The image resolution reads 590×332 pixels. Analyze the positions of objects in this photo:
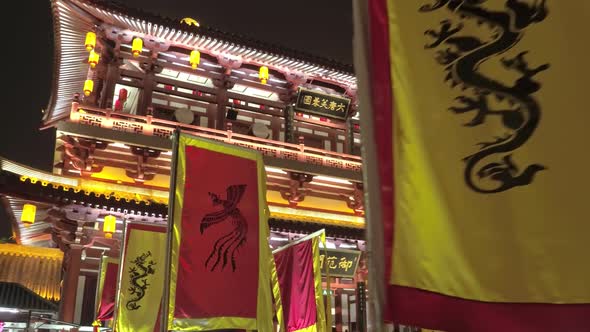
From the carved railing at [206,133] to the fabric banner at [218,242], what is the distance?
29.2ft

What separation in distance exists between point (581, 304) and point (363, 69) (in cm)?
133

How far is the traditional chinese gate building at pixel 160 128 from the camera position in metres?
14.3

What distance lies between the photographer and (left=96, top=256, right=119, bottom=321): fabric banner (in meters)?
11.7

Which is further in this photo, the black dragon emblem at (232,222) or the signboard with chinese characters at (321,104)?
the signboard with chinese characters at (321,104)

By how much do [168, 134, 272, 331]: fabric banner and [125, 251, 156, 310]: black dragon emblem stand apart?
150 inches

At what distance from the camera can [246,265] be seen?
5.84 meters

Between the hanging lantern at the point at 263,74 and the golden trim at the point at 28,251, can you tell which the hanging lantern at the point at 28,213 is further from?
the hanging lantern at the point at 263,74

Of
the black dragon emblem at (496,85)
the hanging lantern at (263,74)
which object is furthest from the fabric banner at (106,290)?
the black dragon emblem at (496,85)

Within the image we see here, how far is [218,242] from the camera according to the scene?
5.68 m

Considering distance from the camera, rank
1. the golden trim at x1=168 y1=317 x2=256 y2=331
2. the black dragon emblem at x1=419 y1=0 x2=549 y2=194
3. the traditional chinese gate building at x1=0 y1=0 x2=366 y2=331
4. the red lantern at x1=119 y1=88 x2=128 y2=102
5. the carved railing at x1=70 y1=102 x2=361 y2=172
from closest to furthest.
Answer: the black dragon emblem at x1=419 y1=0 x2=549 y2=194 → the golden trim at x1=168 y1=317 x2=256 y2=331 → the traditional chinese gate building at x1=0 y1=0 x2=366 y2=331 → the carved railing at x1=70 y1=102 x2=361 y2=172 → the red lantern at x1=119 y1=88 x2=128 y2=102

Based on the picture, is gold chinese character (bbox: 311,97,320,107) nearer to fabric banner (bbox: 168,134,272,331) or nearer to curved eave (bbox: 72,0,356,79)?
curved eave (bbox: 72,0,356,79)

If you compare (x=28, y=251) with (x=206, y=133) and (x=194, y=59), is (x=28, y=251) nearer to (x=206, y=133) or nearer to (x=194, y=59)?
(x=206, y=133)

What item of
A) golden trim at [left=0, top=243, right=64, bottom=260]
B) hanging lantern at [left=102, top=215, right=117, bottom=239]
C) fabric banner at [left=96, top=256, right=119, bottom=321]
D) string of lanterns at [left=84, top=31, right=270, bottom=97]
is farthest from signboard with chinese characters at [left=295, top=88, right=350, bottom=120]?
golden trim at [left=0, top=243, right=64, bottom=260]

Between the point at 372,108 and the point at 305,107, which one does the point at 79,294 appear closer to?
the point at 305,107
